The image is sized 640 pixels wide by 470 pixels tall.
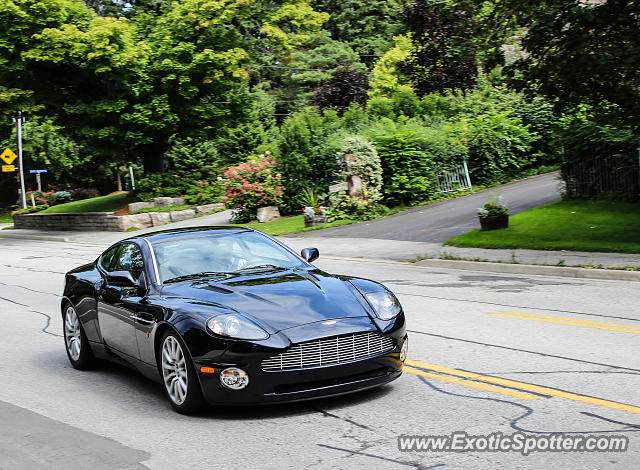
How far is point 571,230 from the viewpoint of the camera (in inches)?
737

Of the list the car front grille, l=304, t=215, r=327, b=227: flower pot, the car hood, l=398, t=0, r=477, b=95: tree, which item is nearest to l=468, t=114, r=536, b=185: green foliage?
l=398, t=0, r=477, b=95: tree

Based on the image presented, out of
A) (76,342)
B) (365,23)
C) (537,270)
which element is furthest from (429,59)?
(76,342)

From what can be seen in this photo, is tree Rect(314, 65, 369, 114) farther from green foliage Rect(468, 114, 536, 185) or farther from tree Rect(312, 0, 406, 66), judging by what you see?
tree Rect(312, 0, 406, 66)

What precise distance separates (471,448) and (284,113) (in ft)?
206

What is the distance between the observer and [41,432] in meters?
5.50

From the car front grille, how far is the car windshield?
1.48 metres

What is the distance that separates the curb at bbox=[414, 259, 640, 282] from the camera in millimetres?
13320

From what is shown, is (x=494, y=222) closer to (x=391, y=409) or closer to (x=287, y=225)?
(x=287, y=225)

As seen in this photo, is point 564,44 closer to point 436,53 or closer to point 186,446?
point 186,446

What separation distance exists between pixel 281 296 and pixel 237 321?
21.0 inches

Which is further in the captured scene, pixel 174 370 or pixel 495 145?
pixel 495 145

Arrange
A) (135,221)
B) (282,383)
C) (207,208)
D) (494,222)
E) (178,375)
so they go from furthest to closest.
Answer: (207,208)
(135,221)
(494,222)
(178,375)
(282,383)

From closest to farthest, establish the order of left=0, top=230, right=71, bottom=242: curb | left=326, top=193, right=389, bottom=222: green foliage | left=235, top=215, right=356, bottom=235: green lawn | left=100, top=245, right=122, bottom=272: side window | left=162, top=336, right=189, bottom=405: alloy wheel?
1. left=162, top=336, right=189, bottom=405: alloy wheel
2. left=100, top=245, right=122, bottom=272: side window
3. left=235, top=215, right=356, bottom=235: green lawn
4. left=326, top=193, right=389, bottom=222: green foliage
5. left=0, top=230, right=71, bottom=242: curb

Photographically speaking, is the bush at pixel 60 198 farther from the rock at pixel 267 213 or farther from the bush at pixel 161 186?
the rock at pixel 267 213
